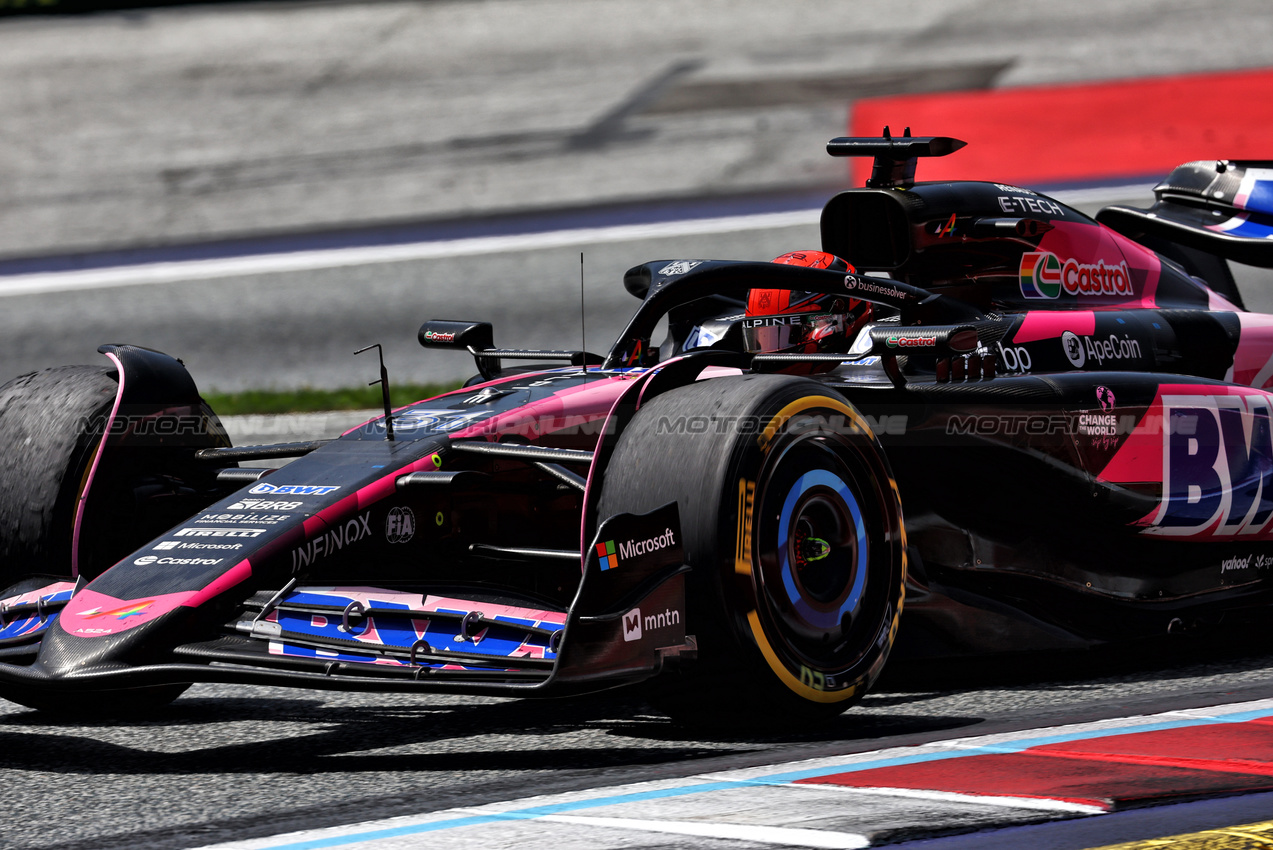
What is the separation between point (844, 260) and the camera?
20.4 ft

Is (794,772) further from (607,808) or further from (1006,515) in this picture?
(1006,515)

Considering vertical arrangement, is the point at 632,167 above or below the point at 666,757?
above

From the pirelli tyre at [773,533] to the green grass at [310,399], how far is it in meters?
5.45

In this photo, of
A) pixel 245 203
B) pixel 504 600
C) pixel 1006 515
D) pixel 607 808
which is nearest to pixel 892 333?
pixel 1006 515

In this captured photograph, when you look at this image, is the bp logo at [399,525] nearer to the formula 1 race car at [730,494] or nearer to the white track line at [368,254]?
the formula 1 race car at [730,494]

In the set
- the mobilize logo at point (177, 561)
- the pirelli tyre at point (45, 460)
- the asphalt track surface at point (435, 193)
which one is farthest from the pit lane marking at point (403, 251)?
the mobilize logo at point (177, 561)

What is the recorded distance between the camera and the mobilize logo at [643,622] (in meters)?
3.87

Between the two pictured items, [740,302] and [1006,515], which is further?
[740,302]

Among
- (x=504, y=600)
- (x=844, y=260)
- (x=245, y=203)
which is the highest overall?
(x=245, y=203)

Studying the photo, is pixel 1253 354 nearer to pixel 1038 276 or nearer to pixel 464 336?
pixel 1038 276

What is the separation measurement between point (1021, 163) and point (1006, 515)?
8.35 meters

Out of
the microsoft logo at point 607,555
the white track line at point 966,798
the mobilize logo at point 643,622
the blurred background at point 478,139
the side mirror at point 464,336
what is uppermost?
the blurred background at point 478,139

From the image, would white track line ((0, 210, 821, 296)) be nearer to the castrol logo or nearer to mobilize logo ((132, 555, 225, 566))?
the castrol logo

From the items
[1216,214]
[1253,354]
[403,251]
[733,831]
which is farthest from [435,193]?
[733,831]
